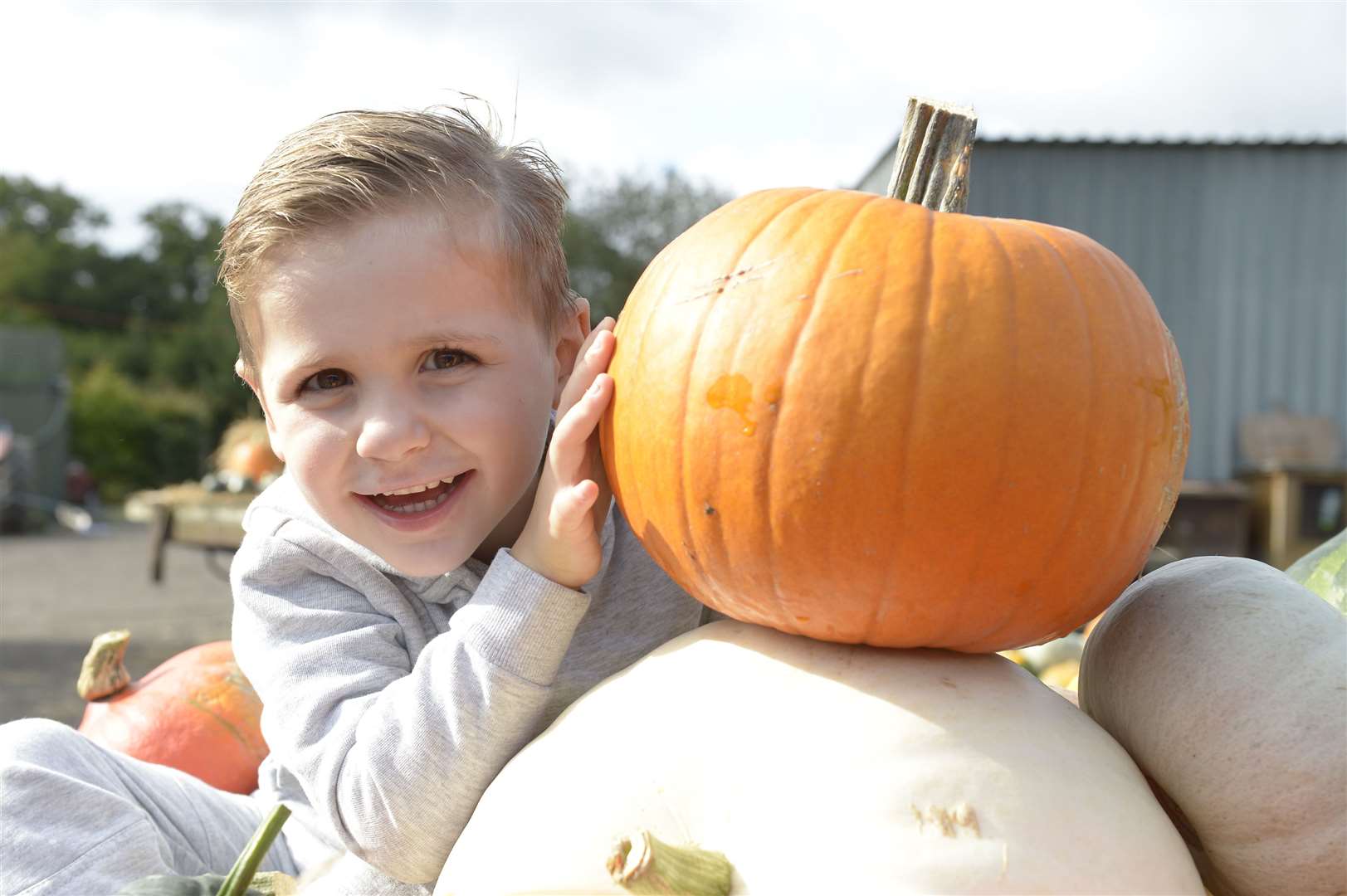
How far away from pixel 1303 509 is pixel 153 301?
1466 inches

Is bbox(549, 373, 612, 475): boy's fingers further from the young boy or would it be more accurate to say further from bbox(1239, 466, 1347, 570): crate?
bbox(1239, 466, 1347, 570): crate

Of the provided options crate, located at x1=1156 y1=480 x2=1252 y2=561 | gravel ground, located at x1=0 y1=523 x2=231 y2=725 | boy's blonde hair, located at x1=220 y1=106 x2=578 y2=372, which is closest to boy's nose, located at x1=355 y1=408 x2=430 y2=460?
boy's blonde hair, located at x1=220 y1=106 x2=578 y2=372

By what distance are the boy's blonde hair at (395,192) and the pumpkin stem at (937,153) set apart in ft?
1.73

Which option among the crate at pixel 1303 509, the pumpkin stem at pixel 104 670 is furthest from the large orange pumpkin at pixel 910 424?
the crate at pixel 1303 509

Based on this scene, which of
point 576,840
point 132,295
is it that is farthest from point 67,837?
point 132,295

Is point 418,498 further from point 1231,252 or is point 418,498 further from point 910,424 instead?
point 1231,252

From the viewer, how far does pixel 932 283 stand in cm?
107

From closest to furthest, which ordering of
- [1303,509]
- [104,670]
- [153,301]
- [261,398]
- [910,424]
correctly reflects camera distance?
[910,424], [261,398], [104,670], [1303,509], [153,301]

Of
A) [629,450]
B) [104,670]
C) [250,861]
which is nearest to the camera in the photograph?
[629,450]

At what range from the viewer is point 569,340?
5.50 feet

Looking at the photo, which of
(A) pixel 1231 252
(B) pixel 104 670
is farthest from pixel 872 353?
(A) pixel 1231 252

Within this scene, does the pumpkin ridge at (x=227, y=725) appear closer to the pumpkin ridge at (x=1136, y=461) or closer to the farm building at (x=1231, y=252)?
the pumpkin ridge at (x=1136, y=461)

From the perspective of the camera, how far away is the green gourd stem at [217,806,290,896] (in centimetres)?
143

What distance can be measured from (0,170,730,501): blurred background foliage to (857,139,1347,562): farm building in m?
5.51
